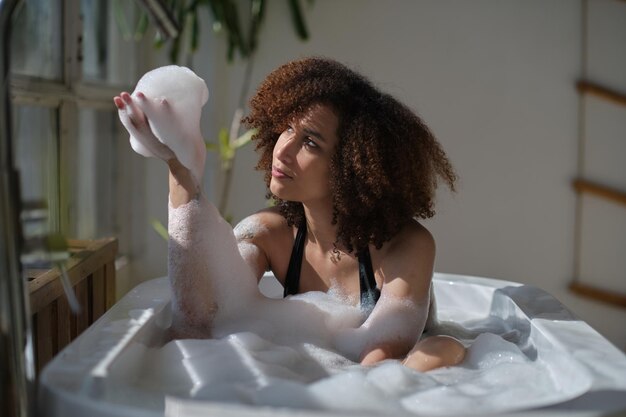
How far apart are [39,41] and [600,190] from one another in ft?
8.17

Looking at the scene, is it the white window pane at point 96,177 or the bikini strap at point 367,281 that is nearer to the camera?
the bikini strap at point 367,281

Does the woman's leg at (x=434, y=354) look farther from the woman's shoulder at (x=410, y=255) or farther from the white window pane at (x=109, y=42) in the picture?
the white window pane at (x=109, y=42)

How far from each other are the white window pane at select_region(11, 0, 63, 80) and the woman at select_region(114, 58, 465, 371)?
87 cm

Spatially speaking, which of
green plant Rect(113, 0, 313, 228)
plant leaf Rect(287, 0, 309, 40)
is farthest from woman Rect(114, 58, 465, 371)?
plant leaf Rect(287, 0, 309, 40)

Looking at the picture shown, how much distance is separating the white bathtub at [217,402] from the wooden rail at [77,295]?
0.15 meters

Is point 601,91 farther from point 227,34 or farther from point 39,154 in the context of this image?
point 39,154

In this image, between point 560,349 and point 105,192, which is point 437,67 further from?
point 560,349

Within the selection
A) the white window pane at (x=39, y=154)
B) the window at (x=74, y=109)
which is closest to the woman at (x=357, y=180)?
the window at (x=74, y=109)

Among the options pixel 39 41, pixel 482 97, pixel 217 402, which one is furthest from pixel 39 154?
pixel 482 97

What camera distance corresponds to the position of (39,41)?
7.34ft

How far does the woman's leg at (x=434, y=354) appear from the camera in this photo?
129cm

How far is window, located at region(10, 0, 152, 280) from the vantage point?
2.12m

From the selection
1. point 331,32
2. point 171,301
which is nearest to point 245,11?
point 331,32

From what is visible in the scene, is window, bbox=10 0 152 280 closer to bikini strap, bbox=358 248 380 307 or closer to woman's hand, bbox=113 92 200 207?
woman's hand, bbox=113 92 200 207
